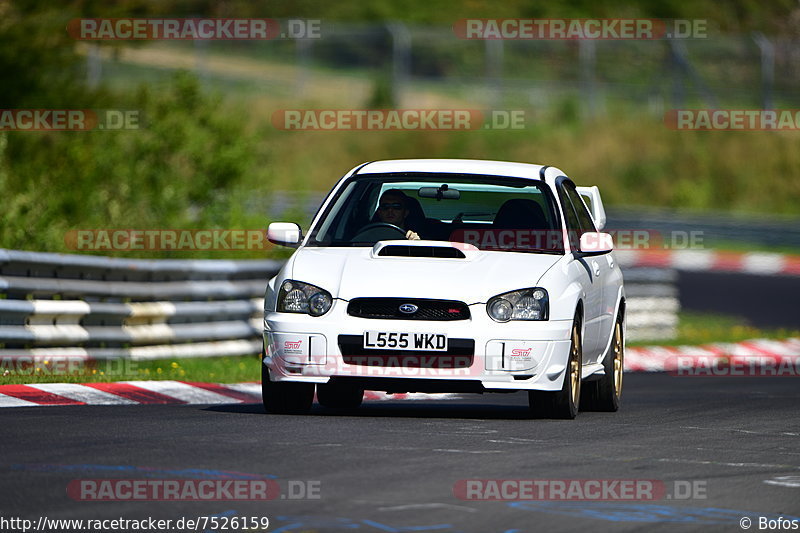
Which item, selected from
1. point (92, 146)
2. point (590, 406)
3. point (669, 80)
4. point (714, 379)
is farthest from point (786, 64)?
point (590, 406)

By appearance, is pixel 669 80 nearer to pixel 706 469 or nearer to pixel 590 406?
pixel 590 406

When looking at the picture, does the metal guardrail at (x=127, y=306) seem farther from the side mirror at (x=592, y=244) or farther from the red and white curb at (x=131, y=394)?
the side mirror at (x=592, y=244)

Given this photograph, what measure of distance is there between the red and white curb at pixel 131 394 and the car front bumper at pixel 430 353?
1.82 metres

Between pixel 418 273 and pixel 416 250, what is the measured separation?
15.9 inches

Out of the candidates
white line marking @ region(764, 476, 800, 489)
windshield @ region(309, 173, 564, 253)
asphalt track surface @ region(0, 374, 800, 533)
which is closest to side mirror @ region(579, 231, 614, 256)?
windshield @ region(309, 173, 564, 253)

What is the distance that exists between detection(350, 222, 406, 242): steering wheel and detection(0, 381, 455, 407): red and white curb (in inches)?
70.9

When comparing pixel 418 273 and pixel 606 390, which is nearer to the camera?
pixel 418 273

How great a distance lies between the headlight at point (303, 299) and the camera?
1027 centimetres

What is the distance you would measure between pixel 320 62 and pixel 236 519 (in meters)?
52.8

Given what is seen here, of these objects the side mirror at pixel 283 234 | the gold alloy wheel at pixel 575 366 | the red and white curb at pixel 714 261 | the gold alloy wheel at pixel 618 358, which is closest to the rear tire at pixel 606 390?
the gold alloy wheel at pixel 618 358

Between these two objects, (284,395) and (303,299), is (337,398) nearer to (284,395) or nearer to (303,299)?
(284,395)

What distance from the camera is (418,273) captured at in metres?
10.3

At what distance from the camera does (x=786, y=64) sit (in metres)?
50.2

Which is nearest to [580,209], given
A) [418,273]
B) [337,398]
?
[337,398]
